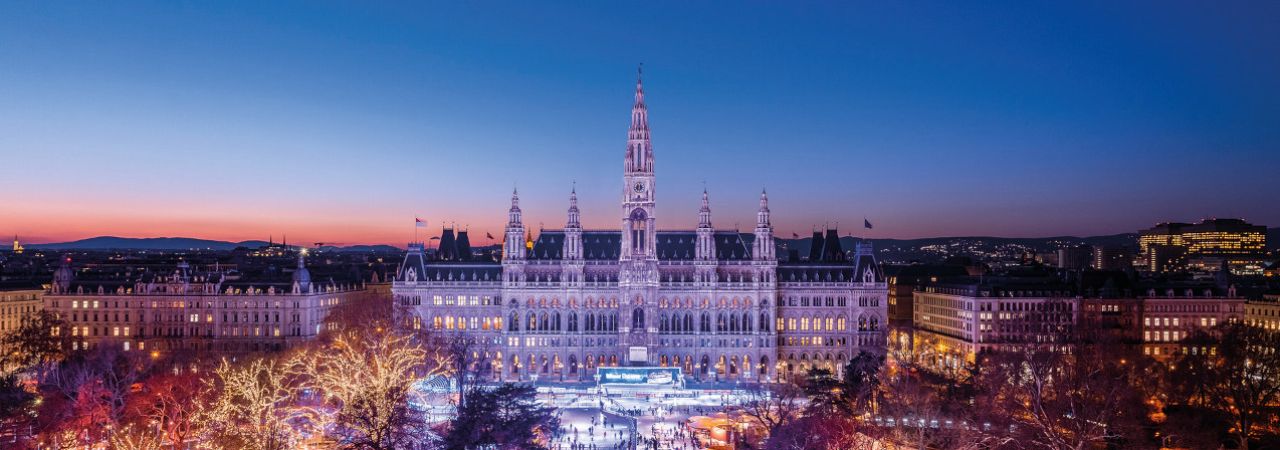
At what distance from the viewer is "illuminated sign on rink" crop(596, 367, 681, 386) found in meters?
118

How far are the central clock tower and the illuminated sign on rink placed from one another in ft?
24.4

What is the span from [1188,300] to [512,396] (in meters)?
101

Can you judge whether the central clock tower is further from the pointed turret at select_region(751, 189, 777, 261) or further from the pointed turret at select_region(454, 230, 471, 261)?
the pointed turret at select_region(454, 230, 471, 261)

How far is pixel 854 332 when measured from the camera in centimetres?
13175

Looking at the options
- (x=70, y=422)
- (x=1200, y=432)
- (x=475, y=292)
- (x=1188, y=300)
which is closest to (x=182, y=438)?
(x=70, y=422)

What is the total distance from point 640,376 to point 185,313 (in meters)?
67.8

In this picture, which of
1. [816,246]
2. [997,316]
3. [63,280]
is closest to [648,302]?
[816,246]

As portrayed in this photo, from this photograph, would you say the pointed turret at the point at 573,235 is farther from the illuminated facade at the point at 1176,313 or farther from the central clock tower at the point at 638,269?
the illuminated facade at the point at 1176,313

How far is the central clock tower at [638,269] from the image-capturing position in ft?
419

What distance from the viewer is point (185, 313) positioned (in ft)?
449

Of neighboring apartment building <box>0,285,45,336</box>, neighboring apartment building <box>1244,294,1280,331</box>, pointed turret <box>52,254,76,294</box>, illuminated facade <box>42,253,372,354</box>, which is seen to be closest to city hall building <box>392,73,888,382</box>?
illuminated facade <box>42,253,372,354</box>

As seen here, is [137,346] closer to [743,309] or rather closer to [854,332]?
[743,309]

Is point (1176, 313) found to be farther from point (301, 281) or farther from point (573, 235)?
point (301, 281)

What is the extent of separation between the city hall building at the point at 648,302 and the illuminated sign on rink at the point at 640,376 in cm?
769
